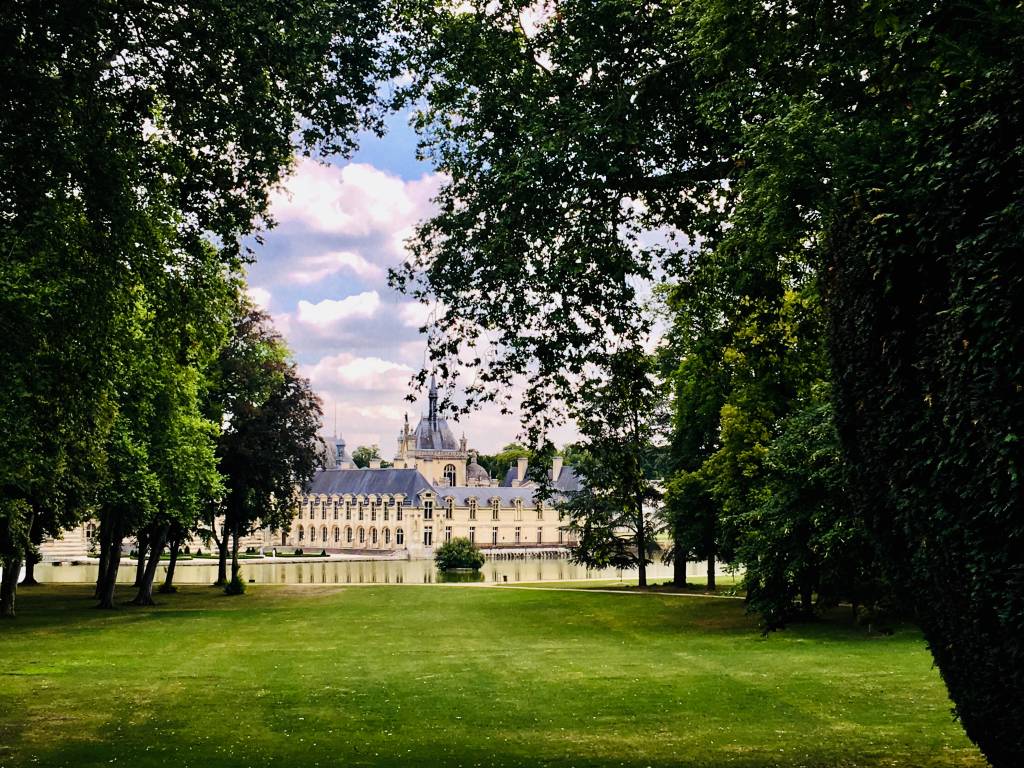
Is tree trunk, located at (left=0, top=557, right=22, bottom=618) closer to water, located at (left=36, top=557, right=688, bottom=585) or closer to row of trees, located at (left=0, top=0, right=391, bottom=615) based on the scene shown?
row of trees, located at (left=0, top=0, right=391, bottom=615)

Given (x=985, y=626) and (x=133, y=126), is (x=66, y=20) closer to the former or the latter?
(x=133, y=126)

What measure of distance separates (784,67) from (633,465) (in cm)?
550

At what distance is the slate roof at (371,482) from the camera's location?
12162 centimetres

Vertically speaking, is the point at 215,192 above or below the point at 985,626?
above

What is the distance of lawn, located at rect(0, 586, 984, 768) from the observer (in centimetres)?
1155

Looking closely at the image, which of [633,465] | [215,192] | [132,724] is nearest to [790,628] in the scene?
[633,465]

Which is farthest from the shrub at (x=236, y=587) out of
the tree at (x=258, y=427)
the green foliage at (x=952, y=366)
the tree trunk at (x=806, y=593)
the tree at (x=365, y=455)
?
the tree at (x=365, y=455)

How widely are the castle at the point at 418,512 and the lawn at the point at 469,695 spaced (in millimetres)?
89508

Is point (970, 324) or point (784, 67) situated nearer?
point (970, 324)

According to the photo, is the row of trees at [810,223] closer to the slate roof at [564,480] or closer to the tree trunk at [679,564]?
the tree trunk at [679,564]

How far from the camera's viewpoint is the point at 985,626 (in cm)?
559

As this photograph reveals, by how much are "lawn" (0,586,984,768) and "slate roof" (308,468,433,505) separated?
9100 centimetres

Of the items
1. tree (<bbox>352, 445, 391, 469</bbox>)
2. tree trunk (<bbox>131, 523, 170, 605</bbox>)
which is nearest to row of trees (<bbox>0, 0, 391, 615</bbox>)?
tree trunk (<bbox>131, 523, 170, 605</bbox>)

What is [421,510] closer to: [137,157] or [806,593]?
[806,593]
